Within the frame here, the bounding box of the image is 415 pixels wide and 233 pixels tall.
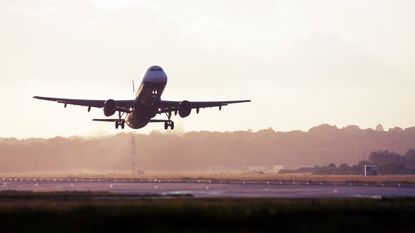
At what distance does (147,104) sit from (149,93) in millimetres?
2690

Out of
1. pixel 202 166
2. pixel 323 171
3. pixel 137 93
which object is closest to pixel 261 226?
pixel 137 93

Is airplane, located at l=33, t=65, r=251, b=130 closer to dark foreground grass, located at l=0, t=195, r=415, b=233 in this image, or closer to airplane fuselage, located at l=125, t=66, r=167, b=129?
airplane fuselage, located at l=125, t=66, r=167, b=129

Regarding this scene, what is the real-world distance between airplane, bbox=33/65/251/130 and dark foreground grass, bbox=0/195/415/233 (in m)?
38.9

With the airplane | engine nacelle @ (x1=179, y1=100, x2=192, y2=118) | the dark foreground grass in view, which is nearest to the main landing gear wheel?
the airplane

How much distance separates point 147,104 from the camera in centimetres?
9125

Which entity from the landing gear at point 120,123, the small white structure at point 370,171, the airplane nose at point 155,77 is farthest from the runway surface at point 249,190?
the small white structure at point 370,171

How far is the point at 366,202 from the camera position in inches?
2143

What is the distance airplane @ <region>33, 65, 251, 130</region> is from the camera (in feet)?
291

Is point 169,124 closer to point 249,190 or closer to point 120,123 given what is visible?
point 120,123

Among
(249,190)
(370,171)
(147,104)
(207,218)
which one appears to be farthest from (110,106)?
(370,171)

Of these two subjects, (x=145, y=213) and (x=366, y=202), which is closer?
(x=145, y=213)

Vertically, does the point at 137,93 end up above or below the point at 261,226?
above

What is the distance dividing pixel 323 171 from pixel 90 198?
471 feet

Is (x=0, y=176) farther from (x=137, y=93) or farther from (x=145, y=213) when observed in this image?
(x=145, y=213)
